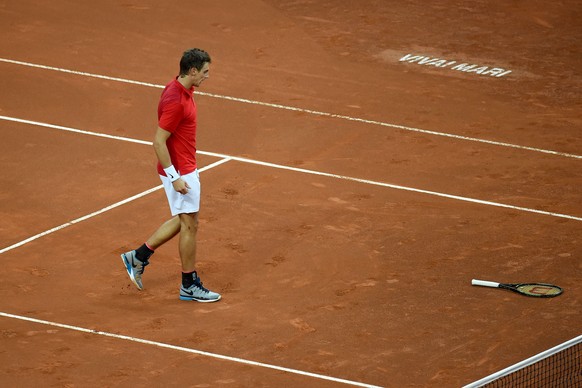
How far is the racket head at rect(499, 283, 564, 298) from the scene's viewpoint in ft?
36.3

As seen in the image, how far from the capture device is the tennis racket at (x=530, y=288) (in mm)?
11078

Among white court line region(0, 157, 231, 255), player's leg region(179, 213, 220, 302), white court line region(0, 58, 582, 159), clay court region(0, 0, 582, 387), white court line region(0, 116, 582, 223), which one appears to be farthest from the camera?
white court line region(0, 58, 582, 159)

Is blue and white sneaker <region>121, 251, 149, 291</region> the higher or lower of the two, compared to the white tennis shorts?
lower

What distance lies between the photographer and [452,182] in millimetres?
13844

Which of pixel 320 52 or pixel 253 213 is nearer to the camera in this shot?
pixel 253 213

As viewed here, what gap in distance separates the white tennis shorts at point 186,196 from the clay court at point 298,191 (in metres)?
0.80

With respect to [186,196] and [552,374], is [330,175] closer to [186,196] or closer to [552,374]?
[186,196]

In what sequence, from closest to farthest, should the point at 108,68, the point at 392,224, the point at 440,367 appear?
the point at 440,367 → the point at 392,224 → the point at 108,68

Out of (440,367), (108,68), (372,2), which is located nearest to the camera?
(440,367)

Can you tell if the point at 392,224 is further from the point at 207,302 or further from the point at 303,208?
the point at 207,302

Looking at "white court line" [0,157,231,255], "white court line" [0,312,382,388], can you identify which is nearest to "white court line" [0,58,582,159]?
"white court line" [0,157,231,255]

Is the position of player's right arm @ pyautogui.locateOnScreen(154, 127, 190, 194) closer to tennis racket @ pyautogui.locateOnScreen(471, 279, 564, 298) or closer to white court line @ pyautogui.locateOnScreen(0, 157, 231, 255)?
white court line @ pyautogui.locateOnScreen(0, 157, 231, 255)

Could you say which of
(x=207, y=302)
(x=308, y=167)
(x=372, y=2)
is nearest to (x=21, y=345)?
(x=207, y=302)

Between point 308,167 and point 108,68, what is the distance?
4.23 meters
